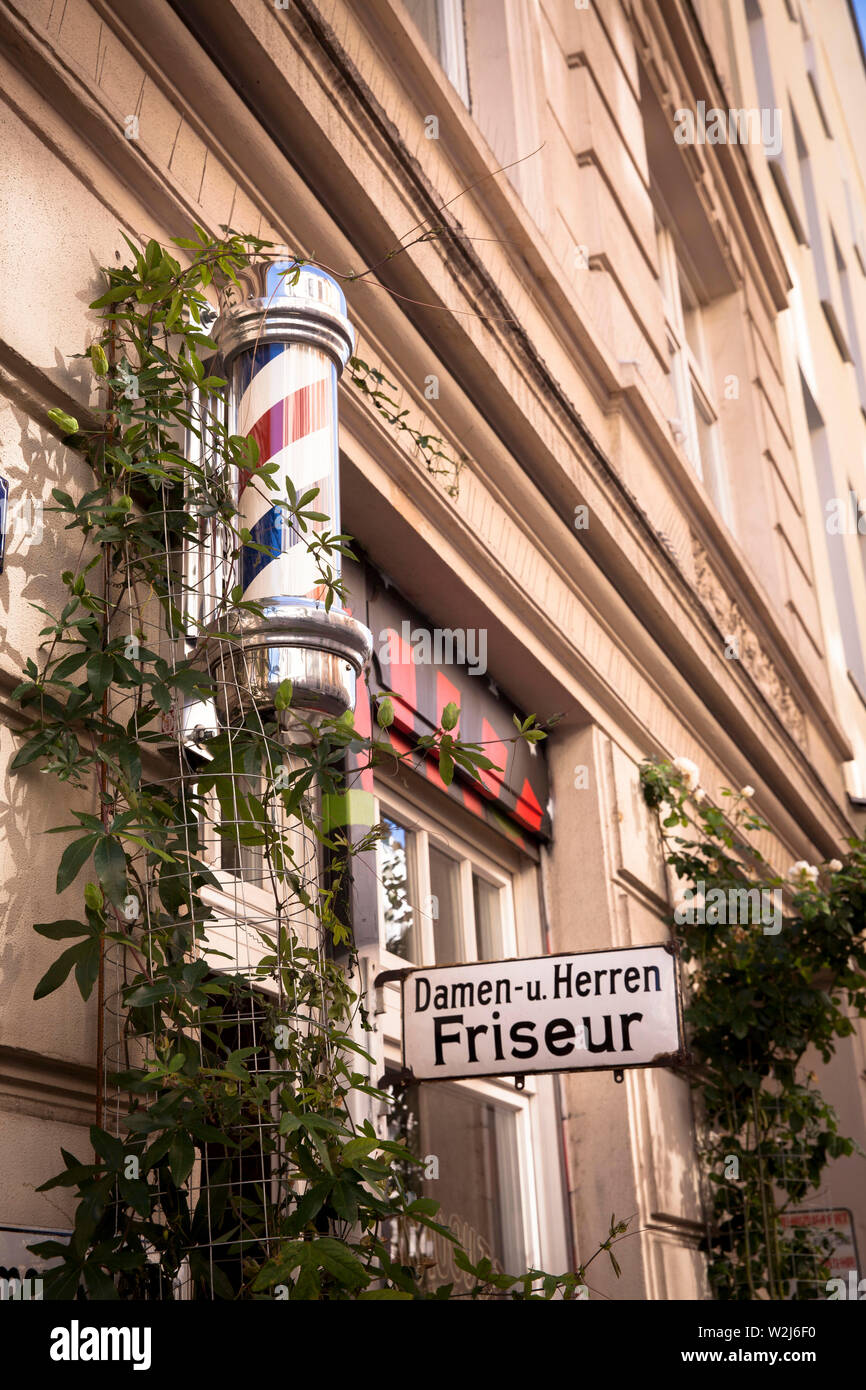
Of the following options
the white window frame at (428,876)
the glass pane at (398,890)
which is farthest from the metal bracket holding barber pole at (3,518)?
the glass pane at (398,890)

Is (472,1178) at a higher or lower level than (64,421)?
lower

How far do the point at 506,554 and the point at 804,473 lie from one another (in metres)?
6.90

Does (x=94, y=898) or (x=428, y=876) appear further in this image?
(x=428, y=876)

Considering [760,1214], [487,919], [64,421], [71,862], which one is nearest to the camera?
[71,862]

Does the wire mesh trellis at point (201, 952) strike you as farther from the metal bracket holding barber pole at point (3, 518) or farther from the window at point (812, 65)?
the window at point (812, 65)

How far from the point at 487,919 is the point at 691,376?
4.83 metres

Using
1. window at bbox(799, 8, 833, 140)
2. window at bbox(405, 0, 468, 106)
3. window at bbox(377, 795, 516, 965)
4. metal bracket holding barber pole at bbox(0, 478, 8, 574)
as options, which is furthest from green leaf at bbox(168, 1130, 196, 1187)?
window at bbox(799, 8, 833, 140)

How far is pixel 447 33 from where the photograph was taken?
18.9 ft

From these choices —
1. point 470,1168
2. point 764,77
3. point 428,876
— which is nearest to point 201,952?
point 428,876

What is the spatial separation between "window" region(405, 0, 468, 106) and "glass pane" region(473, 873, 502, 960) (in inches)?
122

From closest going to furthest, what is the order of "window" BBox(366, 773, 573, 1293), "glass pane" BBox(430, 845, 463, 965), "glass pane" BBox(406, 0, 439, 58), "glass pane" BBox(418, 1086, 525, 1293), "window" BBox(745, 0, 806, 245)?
"window" BBox(366, 773, 573, 1293) → "glass pane" BBox(418, 1086, 525, 1293) → "glass pane" BBox(430, 845, 463, 965) → "glass pane" BBox(406, 0, 439, 58) → "window" BBox(745, 0, 806, 245)

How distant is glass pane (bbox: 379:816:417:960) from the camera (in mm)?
4090

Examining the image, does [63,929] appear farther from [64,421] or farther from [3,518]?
[64,421]

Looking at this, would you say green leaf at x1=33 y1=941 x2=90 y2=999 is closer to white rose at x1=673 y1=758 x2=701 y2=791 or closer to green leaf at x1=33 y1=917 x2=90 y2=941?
green leaf at x1=33 y1=917 x2=90 y2=941
